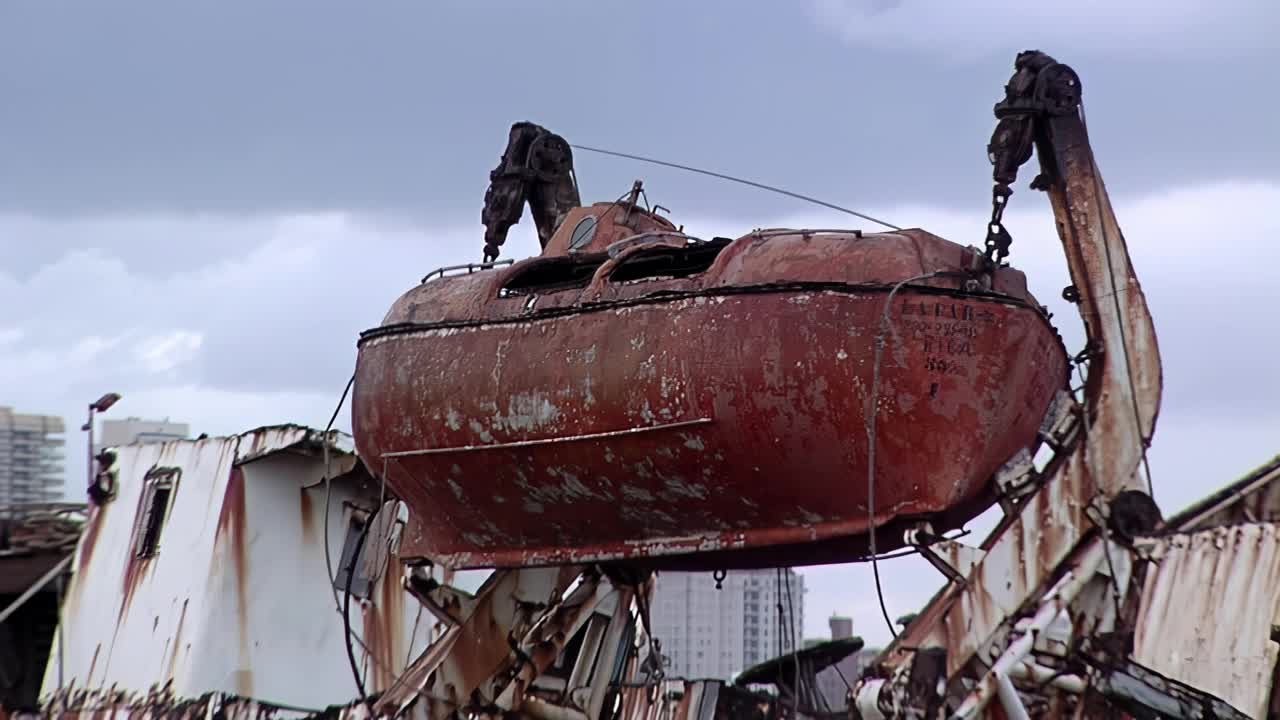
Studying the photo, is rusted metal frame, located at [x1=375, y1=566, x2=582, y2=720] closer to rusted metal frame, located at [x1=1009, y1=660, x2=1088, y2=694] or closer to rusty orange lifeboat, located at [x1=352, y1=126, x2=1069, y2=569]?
rusty orange lifeboat, located at [x1=352, y1=126, x2=1069, y2=569]

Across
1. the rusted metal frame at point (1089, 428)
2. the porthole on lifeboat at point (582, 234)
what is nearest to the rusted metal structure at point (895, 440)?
the rusted metal frame at point (1089, 428)

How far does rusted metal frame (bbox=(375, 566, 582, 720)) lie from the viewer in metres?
16.7

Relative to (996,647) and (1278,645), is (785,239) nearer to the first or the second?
(996,647)

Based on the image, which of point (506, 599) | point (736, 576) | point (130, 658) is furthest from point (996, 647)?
point (736, 576)

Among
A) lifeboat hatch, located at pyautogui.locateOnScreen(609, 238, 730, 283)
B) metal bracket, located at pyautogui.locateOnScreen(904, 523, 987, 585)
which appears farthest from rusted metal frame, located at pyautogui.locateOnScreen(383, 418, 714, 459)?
metal bracket, located at pyautogui.locateOnScreen(904, 523, 987, 585)

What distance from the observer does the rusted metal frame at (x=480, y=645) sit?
16734mm

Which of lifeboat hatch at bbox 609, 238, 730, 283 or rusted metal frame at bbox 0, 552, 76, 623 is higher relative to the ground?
lifeboat hatch at bbox 609, 238, 730, 283

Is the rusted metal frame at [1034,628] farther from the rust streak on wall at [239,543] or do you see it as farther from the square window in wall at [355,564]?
the rust streak on wall at [239,543]

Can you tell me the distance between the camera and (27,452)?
19.6 metres

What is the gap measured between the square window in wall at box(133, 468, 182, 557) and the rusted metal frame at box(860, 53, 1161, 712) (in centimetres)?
883

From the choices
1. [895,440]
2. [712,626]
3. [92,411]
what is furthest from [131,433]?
[712,626]

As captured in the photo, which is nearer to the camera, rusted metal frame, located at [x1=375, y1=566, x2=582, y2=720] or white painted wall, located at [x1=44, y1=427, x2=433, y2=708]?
rusted metal frame, located at [x1=375, y1=566, x2=582, y2=720]

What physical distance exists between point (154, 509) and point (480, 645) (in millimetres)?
4416

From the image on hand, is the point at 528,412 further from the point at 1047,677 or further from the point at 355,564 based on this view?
the point at 355,564
